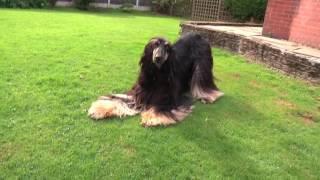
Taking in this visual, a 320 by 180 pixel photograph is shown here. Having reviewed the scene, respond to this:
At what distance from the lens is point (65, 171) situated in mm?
3635

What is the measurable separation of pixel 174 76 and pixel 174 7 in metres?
13.0

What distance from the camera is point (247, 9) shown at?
47.7 feet

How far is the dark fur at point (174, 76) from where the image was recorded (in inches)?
188

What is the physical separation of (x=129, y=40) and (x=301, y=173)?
609 centimetres

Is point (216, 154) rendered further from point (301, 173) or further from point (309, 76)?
point (309, 76)

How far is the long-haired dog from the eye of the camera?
4.67 meters

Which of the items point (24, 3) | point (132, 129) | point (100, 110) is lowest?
point (132, 129)

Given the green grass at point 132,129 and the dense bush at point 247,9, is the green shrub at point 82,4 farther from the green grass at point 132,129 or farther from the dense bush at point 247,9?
the green grass at point 132,129

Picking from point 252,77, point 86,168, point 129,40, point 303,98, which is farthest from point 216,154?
point 129,40

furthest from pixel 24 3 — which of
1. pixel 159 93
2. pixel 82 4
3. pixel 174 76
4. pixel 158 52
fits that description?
pixel 158 52

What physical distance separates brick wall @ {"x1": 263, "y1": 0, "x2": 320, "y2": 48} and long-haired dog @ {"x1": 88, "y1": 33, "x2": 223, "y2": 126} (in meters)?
3.60

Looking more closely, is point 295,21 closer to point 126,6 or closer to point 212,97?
point 212,97

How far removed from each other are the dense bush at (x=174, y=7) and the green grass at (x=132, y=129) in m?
10.1

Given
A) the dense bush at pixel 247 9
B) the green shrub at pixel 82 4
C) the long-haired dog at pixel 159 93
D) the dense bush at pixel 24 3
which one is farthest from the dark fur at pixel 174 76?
the green shrub at pixel 82 4
